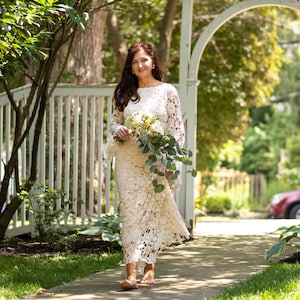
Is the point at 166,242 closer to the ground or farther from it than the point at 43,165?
closer to the ground

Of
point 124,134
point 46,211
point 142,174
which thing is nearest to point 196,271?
point 142,174

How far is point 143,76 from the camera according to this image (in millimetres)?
7281

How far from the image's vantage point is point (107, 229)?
9375mm

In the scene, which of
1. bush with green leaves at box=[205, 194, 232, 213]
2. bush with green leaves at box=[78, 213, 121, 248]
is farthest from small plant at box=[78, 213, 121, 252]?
bush with green leaves at box=[205, 194, 232, 213]

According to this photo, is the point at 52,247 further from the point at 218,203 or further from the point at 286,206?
the point at 218,203

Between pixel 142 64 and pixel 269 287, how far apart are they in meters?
2.01

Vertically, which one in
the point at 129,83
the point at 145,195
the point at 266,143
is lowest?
the point at 145,195

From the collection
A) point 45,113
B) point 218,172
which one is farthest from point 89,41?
point 218,172

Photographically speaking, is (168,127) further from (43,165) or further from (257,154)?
(257,154)

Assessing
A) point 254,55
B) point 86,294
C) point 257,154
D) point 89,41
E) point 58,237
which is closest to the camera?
point 86,294

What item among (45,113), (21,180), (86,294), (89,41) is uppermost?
(89,41)

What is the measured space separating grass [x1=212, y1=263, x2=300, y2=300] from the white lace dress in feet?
2.46

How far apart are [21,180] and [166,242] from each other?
3.26 m

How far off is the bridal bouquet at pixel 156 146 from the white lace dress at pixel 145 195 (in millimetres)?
75
